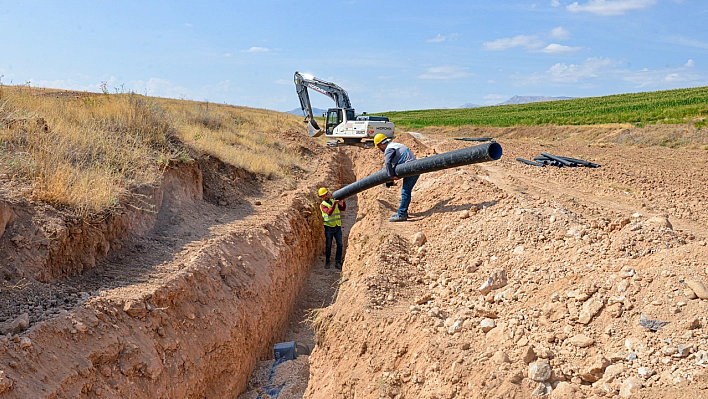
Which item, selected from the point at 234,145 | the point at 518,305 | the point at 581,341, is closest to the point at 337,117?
the point at 234,145

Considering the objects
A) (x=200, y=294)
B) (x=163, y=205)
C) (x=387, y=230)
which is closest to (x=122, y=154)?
(x=163, y=205)

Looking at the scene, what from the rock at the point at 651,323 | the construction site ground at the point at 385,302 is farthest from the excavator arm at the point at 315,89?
the rock at the point at 651,323

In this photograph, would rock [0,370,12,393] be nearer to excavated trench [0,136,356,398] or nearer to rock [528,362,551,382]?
excavated trench [0,136,356,398]

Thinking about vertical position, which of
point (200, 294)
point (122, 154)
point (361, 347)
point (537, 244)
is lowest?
point (361, 347)

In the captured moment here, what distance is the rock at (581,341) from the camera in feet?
13.3

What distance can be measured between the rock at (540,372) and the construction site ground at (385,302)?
0.03ft

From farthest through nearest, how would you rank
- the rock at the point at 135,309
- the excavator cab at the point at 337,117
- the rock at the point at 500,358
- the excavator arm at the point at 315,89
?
the excavator arm at the point at 315,89, the excavator cab at the point at 337,117, the rock at the point at 135,309, the rock at the point at 500,358

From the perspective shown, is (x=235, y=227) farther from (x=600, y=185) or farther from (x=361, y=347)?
(x=600, y=185)

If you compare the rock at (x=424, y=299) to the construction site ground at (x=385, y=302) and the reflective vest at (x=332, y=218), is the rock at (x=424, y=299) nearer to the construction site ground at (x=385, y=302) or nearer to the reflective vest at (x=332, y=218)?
the construction site ground at (x=385, y=302)

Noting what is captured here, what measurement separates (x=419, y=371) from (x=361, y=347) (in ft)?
3.51

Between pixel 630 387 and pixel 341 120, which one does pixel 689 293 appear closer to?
pixel 630 387

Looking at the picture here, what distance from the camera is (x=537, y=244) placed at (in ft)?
20.1

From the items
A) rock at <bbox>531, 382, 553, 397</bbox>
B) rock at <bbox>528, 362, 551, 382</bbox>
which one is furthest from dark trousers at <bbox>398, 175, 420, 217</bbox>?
rock at <bbox>531, 382, 553, 397</bbox>

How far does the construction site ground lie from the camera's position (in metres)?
4.03
